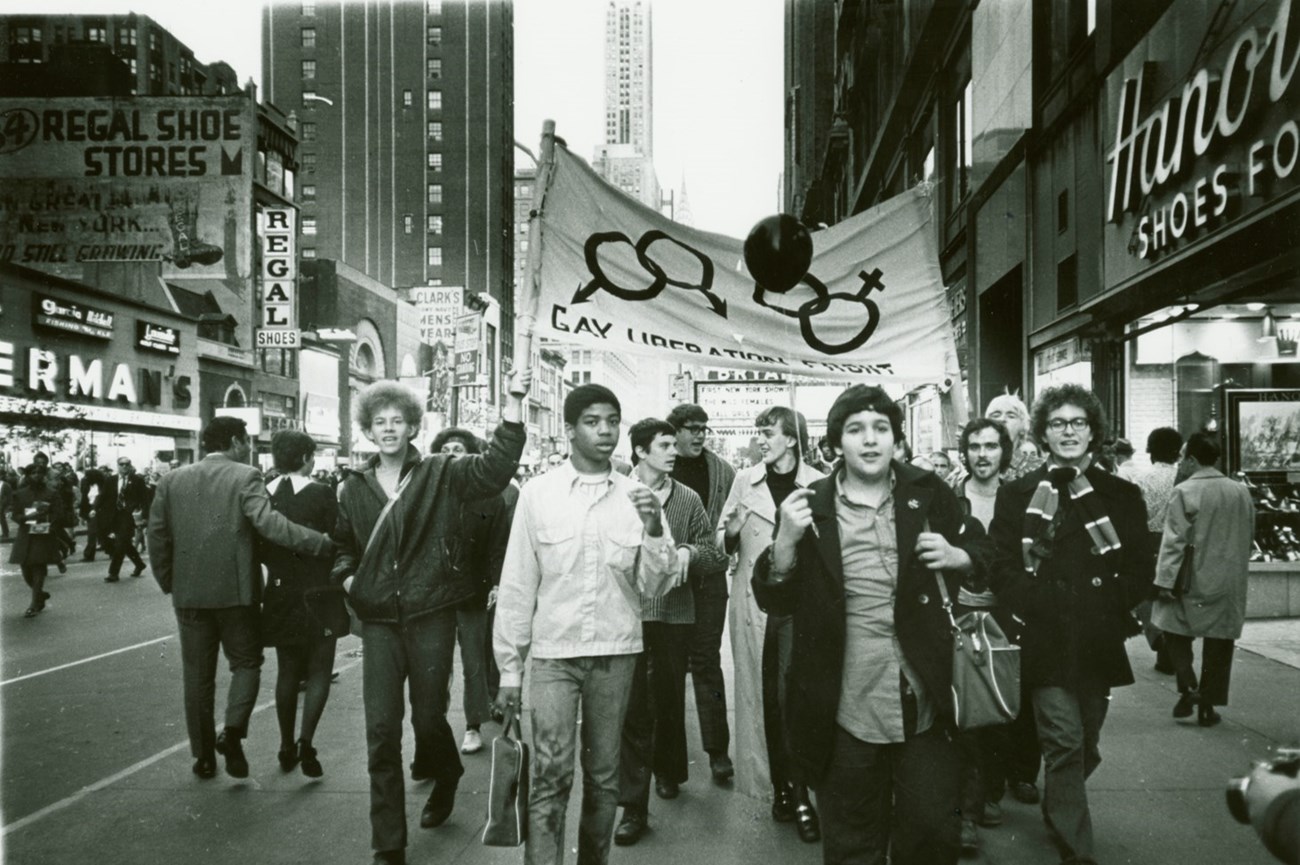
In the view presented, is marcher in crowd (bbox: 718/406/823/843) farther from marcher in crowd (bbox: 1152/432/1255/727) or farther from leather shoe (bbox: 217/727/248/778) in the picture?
marcher in crowd (bbox: 1152/432/1255/727)

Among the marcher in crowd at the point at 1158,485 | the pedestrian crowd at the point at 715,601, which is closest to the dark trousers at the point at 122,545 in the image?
the pedestrian crowd at the point at 715,601

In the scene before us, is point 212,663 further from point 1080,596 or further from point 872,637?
point 1080,596

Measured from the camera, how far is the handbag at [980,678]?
3.46 metres

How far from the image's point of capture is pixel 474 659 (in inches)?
230

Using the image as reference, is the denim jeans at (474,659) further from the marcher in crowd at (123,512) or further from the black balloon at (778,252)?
the marcher in crowd at (123,512)

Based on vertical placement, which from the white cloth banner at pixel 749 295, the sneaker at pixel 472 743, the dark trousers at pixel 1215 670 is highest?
the white cloth banner at pixel 749 295

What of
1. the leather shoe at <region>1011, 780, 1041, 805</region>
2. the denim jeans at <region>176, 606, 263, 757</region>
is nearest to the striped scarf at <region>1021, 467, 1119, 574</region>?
the leather shoe at <region>1011, 780, 1041, 805</region>

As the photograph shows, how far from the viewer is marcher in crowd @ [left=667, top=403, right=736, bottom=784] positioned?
573 centimetres

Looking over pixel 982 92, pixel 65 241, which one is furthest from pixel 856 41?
pixel 65 241

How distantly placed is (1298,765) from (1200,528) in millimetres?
5521

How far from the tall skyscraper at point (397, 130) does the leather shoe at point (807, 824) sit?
3179 inches

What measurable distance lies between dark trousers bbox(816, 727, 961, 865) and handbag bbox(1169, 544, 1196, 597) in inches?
167

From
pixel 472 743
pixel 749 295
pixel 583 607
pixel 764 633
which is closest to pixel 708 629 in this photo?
pixel 764 633

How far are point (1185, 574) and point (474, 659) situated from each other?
4729 millimetres
